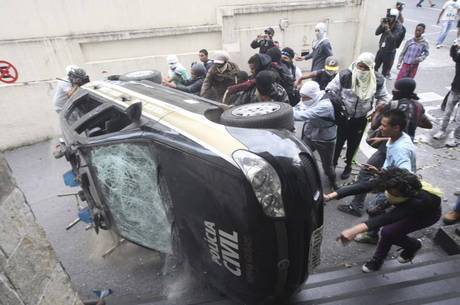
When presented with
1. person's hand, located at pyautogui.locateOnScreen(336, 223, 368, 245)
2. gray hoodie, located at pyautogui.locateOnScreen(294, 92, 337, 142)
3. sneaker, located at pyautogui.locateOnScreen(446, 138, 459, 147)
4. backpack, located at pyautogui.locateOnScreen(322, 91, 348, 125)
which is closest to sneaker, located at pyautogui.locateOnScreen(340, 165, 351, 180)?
gray hoodie, located at pyautogui.locateOnScreen(294, 92, 337, 142)

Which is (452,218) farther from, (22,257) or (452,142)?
(22,257)

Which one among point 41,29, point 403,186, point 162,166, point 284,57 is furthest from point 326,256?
point 41,29

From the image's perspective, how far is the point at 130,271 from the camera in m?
3.40

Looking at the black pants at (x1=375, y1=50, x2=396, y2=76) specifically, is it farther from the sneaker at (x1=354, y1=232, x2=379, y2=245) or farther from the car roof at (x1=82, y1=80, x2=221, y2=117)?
the car roof at (x1=82, y1=80, x2=221, y2=117)

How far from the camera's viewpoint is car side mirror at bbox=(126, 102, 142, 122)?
235 centimetres

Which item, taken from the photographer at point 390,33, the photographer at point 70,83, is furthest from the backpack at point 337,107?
the photographer at point 390,33

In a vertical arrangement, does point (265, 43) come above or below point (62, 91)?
above

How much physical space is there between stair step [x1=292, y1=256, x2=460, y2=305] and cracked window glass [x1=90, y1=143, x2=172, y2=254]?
1.36m

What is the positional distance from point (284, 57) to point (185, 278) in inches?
154

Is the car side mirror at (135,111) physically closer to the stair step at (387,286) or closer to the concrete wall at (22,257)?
the concrete wall at (22,257)

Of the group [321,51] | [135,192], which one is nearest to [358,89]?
[321,51]

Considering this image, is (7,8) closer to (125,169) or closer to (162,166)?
(125,169)

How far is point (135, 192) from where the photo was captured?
2.67 m

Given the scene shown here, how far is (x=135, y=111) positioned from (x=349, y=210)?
9.34ft
